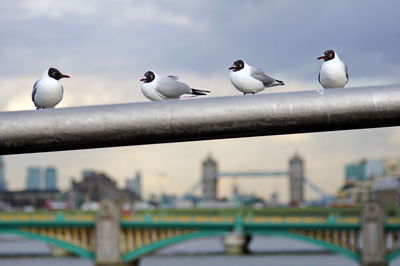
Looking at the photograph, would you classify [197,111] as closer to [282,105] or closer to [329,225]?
[282,105]

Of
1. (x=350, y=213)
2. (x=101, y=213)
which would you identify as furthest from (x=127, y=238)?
(x=350, y=213)

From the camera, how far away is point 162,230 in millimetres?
70000

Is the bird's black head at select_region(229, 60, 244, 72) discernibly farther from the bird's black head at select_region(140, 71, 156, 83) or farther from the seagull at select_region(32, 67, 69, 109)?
the seagull at select_region(32, 67, 69, 109)

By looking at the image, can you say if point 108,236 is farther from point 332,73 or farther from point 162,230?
point 332,73

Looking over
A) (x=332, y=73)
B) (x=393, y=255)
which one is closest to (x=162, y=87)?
(x=332, y=73)

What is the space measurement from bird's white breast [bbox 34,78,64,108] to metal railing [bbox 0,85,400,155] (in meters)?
0.89

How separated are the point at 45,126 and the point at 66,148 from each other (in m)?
0.11

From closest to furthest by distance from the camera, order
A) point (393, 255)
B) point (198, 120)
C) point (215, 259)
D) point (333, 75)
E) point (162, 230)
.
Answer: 1. point (198, 120)
2. point (333, 75)
3. point (393, 255)
4. point (162, 230)
5. point (215, 259)

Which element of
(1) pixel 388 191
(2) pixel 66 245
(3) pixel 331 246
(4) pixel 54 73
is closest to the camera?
(4) pixel 54 73

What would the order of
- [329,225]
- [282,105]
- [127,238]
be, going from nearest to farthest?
[282,105]
[329,225]
[127,238]

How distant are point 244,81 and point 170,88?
Result: 0.36 metres

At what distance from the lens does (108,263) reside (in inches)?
2741

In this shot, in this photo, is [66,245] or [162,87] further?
[66,245]

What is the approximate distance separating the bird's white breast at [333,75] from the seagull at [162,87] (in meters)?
0.75
